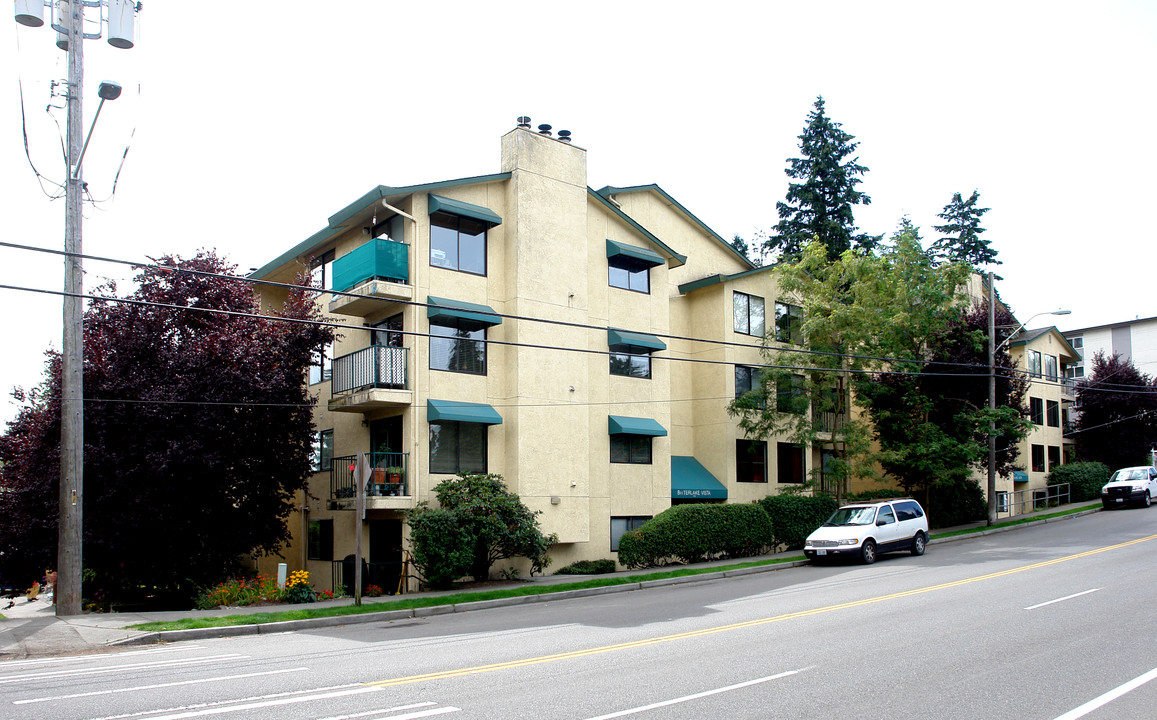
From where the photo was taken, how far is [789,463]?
3148 cm

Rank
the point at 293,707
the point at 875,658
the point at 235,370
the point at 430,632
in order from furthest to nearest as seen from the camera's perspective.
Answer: the point at 235,370
the point at 430,632
the point at 875,658
the point at 293,707

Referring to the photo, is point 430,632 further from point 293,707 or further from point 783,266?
point 783,266

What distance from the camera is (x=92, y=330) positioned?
20.5m

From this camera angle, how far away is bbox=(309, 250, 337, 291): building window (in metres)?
26.4

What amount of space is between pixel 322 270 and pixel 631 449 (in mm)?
11168

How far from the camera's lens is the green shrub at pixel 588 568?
2328cm

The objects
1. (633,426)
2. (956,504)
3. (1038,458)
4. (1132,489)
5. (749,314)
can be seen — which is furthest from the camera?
(1038,458)

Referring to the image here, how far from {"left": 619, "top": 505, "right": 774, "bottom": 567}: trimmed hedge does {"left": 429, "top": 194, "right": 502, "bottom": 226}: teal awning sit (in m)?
9.57

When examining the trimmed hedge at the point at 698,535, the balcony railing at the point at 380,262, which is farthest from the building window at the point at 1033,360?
the balcony railing at the point at 380,262

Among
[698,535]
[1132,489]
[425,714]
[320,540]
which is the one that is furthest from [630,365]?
[1132,489]

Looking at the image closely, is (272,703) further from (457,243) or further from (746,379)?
(746,379)

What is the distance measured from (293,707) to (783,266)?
2424cm

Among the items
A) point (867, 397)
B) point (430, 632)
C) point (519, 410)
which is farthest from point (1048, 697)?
point (867, 397)

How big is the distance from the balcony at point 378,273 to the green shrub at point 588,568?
8.42 meters
